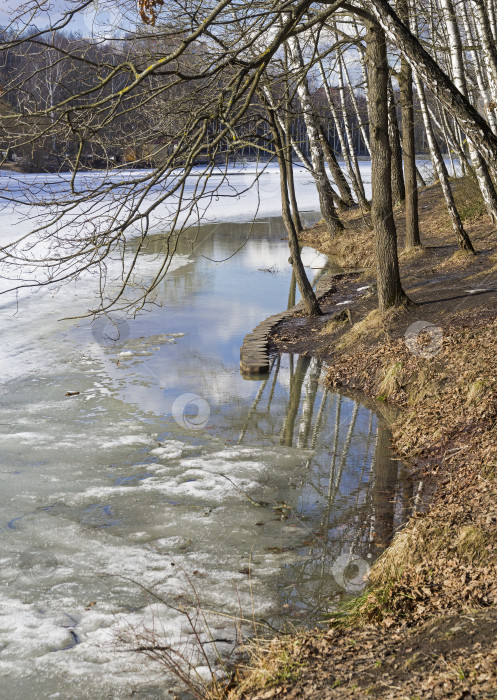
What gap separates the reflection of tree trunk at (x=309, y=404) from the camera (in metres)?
7.68

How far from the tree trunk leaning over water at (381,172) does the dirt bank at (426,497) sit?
45 centimetres

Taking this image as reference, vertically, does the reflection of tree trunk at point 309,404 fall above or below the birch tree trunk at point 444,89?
below

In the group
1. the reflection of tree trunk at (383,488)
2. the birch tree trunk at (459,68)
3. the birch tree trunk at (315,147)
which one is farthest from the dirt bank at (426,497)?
the birch tree trunk at (315,147)

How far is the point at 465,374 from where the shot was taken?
24.9ft

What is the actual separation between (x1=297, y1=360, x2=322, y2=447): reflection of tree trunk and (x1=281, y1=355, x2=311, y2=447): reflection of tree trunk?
0.28 ft

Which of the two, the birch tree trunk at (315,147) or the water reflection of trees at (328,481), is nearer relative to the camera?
the water reflection of trees at (328,481)

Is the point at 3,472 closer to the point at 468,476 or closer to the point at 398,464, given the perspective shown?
the point at 398,464

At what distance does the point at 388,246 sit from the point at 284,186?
265cm

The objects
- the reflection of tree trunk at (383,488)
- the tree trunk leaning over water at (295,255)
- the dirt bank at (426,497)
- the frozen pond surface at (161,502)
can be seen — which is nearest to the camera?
the dirt bank at (426,497)

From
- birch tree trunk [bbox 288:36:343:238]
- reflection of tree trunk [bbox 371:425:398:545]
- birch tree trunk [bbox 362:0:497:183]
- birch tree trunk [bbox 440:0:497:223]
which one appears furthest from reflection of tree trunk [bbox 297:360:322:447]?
birch tree trunk [bbox 362:0:497:183]

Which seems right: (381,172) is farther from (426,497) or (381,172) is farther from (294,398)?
(426,497)

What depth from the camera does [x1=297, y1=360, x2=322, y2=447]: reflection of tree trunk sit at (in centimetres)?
768

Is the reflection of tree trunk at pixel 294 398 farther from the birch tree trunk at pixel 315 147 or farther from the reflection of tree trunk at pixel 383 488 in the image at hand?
the birch tree trunk at pixel 315 147


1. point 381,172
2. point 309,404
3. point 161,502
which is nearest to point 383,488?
point 161,502
